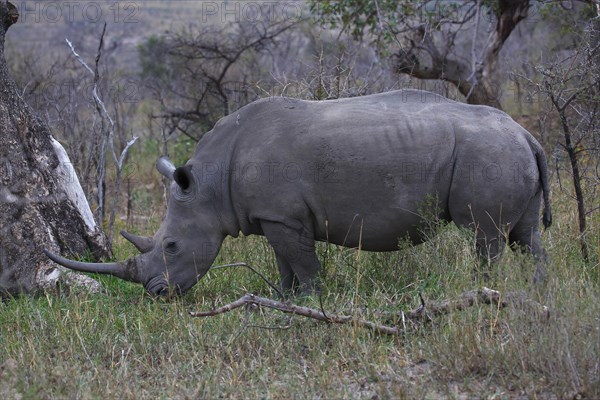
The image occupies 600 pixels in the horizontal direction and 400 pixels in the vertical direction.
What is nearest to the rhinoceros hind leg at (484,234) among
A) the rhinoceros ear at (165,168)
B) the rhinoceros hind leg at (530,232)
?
the rhinoceros hind leg at (530,232)

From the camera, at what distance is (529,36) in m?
21.7

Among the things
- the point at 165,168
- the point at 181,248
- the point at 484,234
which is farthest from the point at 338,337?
the point at 165,168

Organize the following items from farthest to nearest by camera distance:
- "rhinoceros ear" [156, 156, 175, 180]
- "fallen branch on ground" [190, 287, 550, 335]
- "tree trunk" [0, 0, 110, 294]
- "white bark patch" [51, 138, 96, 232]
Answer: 1. "white bark patch" [51, 138, 96, 232]
2. "tree trunk" [0, 0, 110, 294]
3. "rhinoceros ear" [156, 156, 175, 180]
4. "fallen branch on ground" [190, 287, 550, 335]

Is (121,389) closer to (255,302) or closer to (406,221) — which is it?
(255,302)

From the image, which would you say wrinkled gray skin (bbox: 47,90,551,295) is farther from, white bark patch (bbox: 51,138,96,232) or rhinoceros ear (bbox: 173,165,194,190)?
white bark patch (bbox: 51,138,96,232)

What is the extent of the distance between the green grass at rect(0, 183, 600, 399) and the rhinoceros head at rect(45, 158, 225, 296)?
183 millimetres

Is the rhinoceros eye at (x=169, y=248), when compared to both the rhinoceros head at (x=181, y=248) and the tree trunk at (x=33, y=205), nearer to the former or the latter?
the rhinoceros head at (x=181, y=248)

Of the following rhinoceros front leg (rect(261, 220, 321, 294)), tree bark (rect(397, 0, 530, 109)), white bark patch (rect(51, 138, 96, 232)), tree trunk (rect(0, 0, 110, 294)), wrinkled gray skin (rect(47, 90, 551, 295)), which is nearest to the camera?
wrinkled gray skin (rect(47, 90, 551, 295))

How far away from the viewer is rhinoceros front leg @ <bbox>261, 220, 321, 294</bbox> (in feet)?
20.9

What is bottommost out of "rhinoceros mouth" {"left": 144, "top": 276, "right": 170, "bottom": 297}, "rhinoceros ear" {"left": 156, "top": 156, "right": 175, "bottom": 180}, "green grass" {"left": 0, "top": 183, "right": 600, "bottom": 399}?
"rhinoceros mouth" {"left": 144, "top": 276, "right": 170, "bottom": 297}

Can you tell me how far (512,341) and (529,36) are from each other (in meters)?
18.1

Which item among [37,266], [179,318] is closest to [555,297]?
[179,318]

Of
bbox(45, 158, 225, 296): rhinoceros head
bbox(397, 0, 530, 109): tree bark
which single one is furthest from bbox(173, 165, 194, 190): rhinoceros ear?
bbox(397, 0, 530, 109): tree bark

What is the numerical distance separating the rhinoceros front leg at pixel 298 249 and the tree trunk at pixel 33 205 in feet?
5.50
